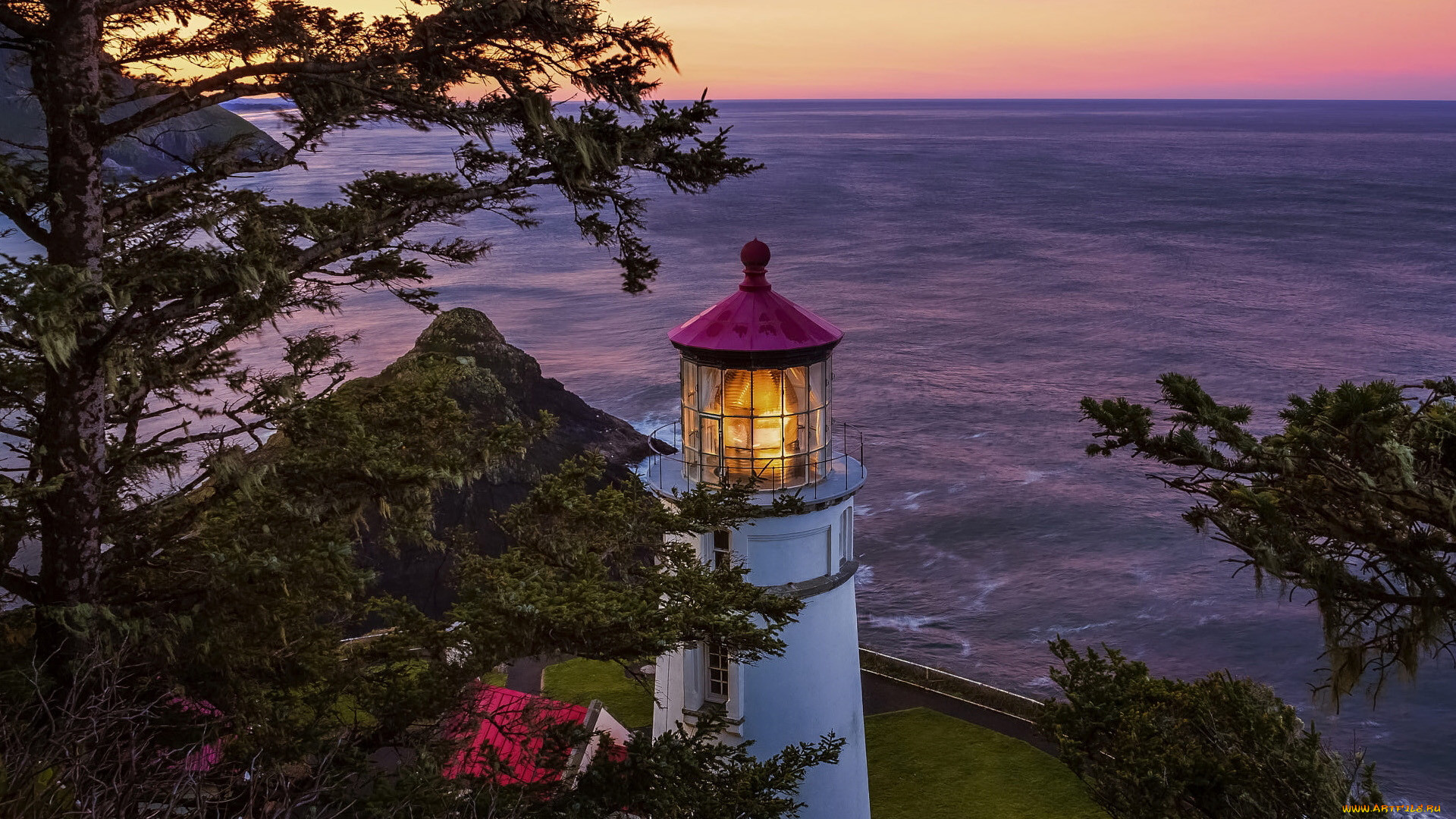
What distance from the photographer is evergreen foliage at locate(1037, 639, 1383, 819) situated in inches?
275

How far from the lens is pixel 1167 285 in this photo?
215 ft

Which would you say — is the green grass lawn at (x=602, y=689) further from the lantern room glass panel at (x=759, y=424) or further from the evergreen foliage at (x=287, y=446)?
the evergreen foliage at (x=287, y=446)

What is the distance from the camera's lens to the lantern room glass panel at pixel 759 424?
36.4 ft

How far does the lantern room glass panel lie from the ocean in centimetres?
966

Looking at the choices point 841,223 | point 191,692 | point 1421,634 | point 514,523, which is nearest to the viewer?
point 1421,634

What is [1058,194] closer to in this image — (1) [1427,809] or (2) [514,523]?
(1) [1427,809]

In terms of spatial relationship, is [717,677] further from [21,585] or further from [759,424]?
[21,585]

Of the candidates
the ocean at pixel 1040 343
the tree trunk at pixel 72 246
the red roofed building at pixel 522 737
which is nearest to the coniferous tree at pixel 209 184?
the tree trunk at pixel 72 246

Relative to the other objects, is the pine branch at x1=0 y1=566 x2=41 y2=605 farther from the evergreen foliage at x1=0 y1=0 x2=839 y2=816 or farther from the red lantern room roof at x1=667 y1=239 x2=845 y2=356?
the red lantern room roof at x1=667 y1=239 x2=845 y2=356

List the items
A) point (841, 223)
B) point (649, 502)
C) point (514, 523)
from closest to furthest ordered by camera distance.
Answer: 1. point (514, 523)
2. point (649, 502)
3. point (841, 223)

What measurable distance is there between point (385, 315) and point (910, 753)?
53157 mm

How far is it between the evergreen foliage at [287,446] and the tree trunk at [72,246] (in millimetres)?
16

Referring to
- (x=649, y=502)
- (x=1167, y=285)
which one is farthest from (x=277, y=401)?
(x=1167, y=285)

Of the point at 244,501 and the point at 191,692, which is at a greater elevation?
the point at 244,501
